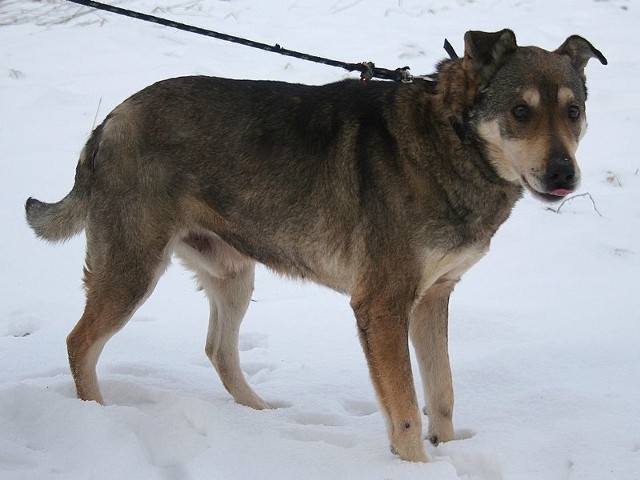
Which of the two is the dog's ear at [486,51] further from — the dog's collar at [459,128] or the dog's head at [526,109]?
the dog's collar at [459,128]

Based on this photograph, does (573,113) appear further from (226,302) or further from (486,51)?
(226,302)

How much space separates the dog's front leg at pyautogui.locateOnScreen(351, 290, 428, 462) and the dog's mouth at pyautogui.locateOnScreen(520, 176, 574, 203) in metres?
0.67

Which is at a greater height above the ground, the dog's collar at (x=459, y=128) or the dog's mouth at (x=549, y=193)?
the dog's collar at (x=459, y=128)

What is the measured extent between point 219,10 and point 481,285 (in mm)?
5873

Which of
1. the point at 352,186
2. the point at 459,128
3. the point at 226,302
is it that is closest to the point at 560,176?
the point at 459,128

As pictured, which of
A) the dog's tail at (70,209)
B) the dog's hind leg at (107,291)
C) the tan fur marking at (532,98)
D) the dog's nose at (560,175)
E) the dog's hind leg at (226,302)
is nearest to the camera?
the dog's nose at (560,175)

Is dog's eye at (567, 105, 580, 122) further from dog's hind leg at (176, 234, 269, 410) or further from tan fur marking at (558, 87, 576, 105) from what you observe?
dog's hind leg at (176, 234, 269, 410)

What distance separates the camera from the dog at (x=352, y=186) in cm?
347

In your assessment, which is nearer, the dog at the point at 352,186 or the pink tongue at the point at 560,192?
the pink tongue at the point at 560,192

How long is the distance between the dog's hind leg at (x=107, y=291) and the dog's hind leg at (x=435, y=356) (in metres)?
1.20

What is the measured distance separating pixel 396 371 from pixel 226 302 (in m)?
1.26

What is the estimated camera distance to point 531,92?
336 centimetres

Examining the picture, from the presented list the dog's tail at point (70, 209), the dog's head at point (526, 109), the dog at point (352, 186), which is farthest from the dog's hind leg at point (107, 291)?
the dog's head at point (526, 109)

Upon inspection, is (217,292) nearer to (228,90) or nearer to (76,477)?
(228,90)
